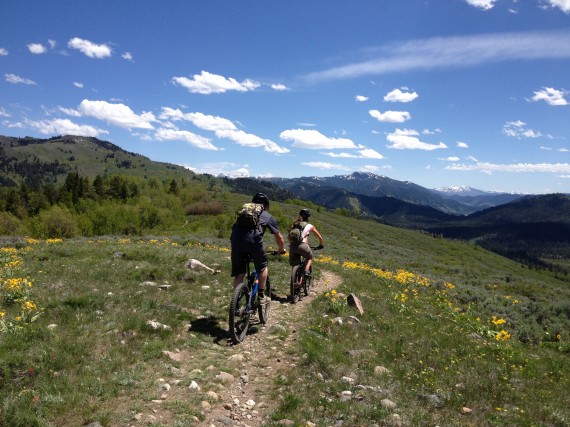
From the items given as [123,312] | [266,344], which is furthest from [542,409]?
[123,312]

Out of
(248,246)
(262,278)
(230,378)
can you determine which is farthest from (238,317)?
(230,378)

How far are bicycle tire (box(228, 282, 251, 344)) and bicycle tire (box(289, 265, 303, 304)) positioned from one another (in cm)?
400

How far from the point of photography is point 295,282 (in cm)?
1352

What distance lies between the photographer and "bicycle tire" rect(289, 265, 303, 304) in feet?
43.2

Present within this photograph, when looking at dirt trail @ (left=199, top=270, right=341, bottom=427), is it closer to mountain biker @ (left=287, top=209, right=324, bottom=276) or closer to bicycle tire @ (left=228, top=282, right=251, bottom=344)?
bicycle tire @ (left=228, top=282, right=251, bottom=344)

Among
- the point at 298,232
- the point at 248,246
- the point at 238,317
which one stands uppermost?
the point at 298,232

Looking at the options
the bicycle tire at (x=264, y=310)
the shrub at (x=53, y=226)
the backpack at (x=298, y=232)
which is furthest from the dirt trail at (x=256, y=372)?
the shrub at (x=53, y=226)

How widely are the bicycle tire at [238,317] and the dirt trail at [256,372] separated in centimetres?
24

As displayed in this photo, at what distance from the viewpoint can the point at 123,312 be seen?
31.1 feet

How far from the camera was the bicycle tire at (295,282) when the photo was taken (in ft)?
43.2

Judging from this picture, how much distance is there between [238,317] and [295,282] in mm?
4405

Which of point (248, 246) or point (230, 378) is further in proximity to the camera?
point (248, 246)

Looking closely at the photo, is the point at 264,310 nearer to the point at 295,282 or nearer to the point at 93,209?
the point at 295,282

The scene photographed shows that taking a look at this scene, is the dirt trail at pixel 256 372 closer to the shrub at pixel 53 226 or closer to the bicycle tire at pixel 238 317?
the bicycle tire at pixel 238 317
